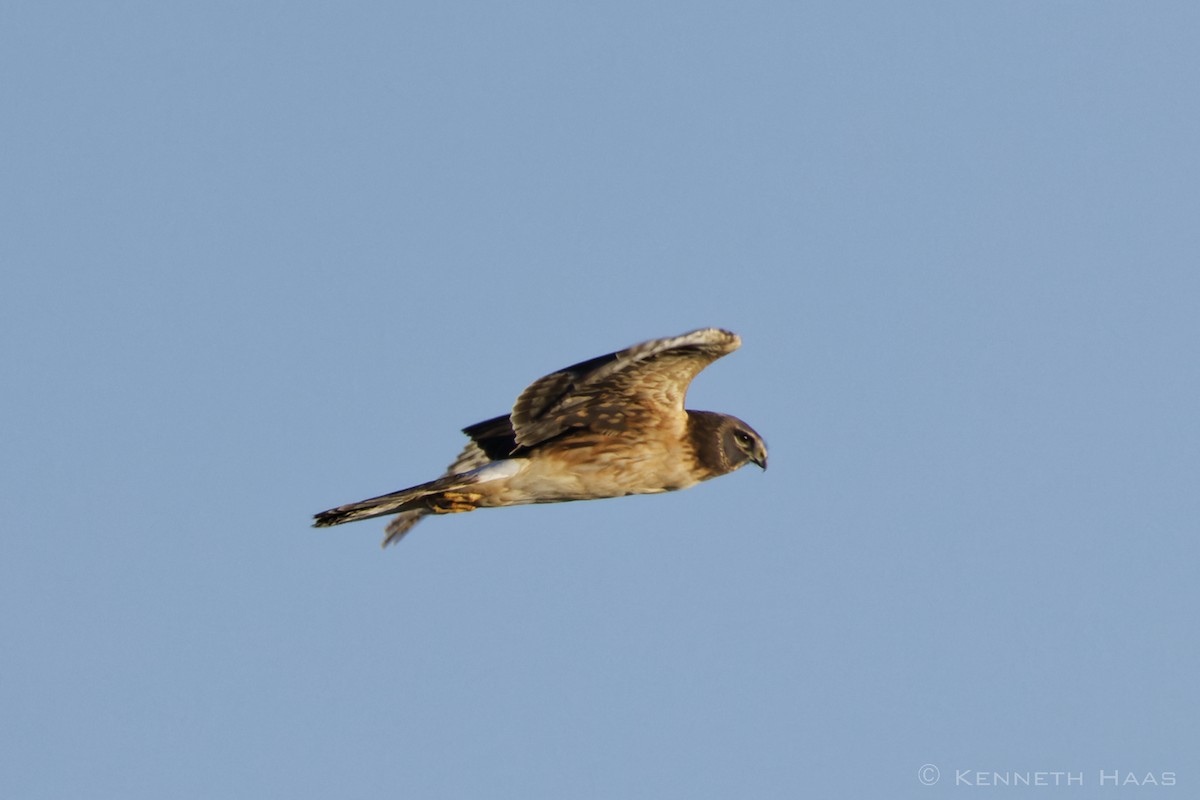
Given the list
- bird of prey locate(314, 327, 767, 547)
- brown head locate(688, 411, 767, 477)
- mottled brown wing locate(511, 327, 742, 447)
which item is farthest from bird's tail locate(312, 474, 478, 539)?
A: brown head locate(688, 411, 767, 477)

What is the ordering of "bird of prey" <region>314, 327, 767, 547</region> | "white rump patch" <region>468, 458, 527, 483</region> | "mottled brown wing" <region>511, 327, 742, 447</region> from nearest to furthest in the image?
1. "mottled brown wing" <region>511, 327, 742, 447</region>
2. "bird of prey" <region>314, 327, 767, 547</region>
3. "white rump patch" <region>468, 458, 527, 483</region>

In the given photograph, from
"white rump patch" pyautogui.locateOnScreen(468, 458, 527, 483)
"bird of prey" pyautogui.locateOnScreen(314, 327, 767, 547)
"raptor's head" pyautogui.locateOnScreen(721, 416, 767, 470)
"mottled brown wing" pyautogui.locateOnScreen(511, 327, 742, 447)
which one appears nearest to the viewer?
"mottled brown wing" pyautogui.locateOnScreen(511, 327, 742, 447)

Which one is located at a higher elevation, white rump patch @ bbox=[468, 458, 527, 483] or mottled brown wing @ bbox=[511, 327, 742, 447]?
mottled brown wing @ bbox=[511, 327, 742, 447]

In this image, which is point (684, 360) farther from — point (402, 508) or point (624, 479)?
point (402, 508)

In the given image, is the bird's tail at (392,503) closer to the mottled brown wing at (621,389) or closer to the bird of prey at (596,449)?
the bird of prey at (596,449)

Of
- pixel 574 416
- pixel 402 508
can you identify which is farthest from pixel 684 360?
pixel 402 508

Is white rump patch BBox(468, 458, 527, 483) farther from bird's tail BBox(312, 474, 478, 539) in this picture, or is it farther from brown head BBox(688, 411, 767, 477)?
brown head BBox(688, 411, 767, 477)

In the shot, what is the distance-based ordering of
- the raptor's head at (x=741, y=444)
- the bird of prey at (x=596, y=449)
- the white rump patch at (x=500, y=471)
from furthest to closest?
the raptor's head at (x=741, y=444) < the white rump patch at (x=500, y=471) < the bird of prey at (x=596, y=449)

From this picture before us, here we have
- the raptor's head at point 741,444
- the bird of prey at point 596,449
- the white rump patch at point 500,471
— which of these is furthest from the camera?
the raptor's head at point 741,444

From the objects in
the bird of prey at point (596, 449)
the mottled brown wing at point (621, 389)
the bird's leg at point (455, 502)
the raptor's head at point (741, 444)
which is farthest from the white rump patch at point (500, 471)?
the raptor's head at point (741, 444)

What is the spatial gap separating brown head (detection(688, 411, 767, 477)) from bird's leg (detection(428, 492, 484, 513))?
1994 millimetres

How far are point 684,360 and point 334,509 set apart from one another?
321 centimetres

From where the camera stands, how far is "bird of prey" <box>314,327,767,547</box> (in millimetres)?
14453

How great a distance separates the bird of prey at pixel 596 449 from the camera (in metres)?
14.5
